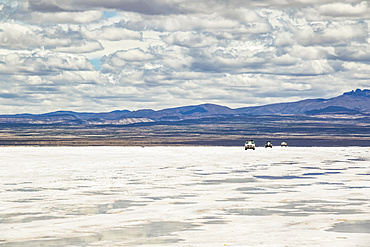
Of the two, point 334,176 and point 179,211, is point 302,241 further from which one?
point 334,176

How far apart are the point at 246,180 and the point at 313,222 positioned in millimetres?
19413

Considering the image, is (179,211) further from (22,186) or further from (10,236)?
(22,186)

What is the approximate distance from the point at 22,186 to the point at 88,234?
721 inches

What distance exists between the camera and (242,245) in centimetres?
1758

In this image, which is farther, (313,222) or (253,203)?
(253,203)

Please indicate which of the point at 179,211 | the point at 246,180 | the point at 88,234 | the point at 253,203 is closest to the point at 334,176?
the point at 246,180

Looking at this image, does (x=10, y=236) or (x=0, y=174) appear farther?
(x=0, y=174)

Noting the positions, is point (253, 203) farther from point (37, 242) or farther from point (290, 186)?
point (37, 242)

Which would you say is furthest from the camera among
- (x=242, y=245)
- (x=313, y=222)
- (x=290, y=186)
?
(x=290, y=186)

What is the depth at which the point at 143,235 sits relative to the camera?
19484 mm

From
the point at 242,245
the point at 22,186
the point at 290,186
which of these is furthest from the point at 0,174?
the point at 242,245

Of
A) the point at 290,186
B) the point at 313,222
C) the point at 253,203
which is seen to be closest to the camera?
the point at 313,222

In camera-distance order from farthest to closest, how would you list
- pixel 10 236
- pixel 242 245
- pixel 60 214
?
pixel 60 214
pixel 10 236
pixel 242 245

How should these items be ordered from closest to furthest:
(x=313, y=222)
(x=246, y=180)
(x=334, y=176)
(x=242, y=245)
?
(x=242, y=245), (x=313, y=222), (x=246, y=180), (x=334, y=176)
